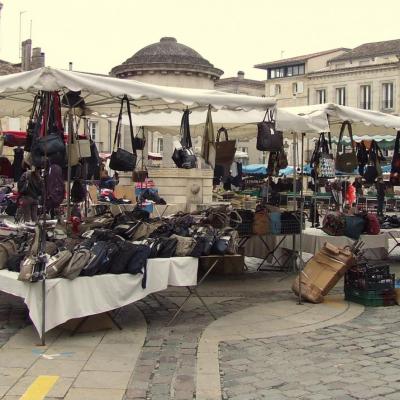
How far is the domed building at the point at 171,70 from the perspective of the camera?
15625 millimetres

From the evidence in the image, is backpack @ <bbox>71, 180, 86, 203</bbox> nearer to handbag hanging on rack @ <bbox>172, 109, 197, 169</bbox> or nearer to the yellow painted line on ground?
handbag hanging on rack @ <bbox>172, 109, 197, 169</bbox>

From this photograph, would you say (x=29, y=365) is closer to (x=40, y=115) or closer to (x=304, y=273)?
(x=40, y=115)

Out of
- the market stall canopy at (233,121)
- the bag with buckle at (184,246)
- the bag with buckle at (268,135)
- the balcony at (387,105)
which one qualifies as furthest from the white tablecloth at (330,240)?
the balcony at (387,105)

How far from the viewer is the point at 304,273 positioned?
7.74 meters

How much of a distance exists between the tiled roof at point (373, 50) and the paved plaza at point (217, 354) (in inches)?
2203

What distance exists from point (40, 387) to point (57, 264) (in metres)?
1.31

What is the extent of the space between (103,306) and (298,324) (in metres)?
2.19

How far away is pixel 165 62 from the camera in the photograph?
15609 mm

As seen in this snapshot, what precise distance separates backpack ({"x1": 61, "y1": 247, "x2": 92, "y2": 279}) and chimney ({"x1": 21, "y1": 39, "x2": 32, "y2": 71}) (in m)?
36.7

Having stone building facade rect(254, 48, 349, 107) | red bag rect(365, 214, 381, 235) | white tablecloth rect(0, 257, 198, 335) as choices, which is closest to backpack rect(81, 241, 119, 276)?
white tablecloth rect(0, 257, 198, 335)

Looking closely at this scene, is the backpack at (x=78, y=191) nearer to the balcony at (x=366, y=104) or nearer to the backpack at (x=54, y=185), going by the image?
the backpack at (x=54, y=185)

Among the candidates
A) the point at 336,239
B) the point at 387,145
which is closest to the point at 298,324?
the point at 336,239

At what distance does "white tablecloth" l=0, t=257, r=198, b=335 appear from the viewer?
17.9 feet

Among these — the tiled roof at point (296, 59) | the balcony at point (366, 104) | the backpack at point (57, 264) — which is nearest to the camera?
the backpack at point (57, 264)
